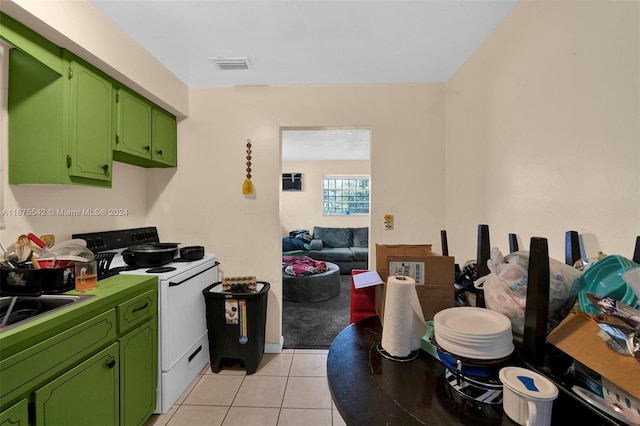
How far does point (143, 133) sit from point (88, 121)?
1.53 ft

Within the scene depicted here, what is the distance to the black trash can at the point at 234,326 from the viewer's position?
6.90 ft

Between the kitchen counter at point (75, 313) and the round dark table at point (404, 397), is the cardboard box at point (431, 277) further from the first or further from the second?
the kitchen counter at point (75, 313)

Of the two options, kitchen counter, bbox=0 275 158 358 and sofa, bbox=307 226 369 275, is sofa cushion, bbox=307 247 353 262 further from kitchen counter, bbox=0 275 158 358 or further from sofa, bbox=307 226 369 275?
kitchen counter, bbox=0 275 158 358

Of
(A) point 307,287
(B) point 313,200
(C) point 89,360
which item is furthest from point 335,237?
(C) point 89,360

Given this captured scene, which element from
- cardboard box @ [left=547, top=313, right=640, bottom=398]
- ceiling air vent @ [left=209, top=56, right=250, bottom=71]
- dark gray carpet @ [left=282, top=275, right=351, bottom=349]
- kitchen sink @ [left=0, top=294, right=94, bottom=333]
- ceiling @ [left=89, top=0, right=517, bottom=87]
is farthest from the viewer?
dark gray carpet @ [left=282, top=275, right=351, bottom=349]

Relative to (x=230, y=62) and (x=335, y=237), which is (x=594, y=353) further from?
(x=335, y=237)

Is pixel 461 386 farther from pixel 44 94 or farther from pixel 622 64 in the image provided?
pixel 44 94

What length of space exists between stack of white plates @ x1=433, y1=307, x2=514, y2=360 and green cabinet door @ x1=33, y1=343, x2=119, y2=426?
4.74 ft

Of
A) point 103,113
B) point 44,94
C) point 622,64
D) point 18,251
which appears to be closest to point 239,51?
point 103,113

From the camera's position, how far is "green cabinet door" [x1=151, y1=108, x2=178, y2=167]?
7.32ft

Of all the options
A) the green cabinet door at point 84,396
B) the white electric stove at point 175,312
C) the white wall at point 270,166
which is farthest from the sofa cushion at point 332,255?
the green cabinet door at point 84,396

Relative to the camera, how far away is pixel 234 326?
212 centimetres

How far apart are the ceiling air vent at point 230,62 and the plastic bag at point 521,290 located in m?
2.17

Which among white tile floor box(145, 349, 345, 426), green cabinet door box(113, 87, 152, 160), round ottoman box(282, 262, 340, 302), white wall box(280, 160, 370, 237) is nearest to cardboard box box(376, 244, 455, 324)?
white tile floor box(145, 349, 345, 426)
